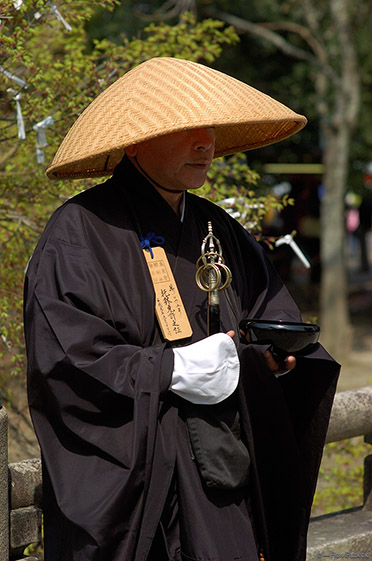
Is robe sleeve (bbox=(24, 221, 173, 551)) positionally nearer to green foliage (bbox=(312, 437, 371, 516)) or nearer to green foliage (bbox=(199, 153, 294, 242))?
green foliage (bbox=(199, 153, 294, 242))

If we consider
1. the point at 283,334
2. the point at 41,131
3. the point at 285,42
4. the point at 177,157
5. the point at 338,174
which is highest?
the point at 177,157

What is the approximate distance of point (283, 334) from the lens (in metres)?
2.13

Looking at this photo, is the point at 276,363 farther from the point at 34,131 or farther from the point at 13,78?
the point at 34,131

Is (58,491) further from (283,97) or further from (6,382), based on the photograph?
(283,97)

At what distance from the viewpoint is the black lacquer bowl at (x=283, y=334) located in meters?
2.13

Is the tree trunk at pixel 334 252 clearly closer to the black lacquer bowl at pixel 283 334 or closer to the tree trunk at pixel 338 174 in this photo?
the tree trunk at pixel 338 174

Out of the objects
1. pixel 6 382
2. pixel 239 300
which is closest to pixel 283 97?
pixel 6 382

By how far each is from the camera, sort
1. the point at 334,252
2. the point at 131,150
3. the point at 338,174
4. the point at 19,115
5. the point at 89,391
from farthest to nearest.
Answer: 1. the point at 334,252
2. the point at 338,174
3. the point at 19,115
4. the point at 131,150
5. the point at 89,391

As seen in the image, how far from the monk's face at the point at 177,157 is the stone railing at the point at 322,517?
2.71 feet

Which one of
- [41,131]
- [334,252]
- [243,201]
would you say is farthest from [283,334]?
[334,252]

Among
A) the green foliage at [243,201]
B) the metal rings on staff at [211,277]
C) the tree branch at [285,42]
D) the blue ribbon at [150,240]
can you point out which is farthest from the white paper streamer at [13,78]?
the tree branch at [285,42]

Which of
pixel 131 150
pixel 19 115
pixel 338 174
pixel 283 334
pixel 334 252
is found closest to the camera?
pixel 283 334

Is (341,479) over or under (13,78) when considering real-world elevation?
under

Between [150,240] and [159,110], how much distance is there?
370 mm
